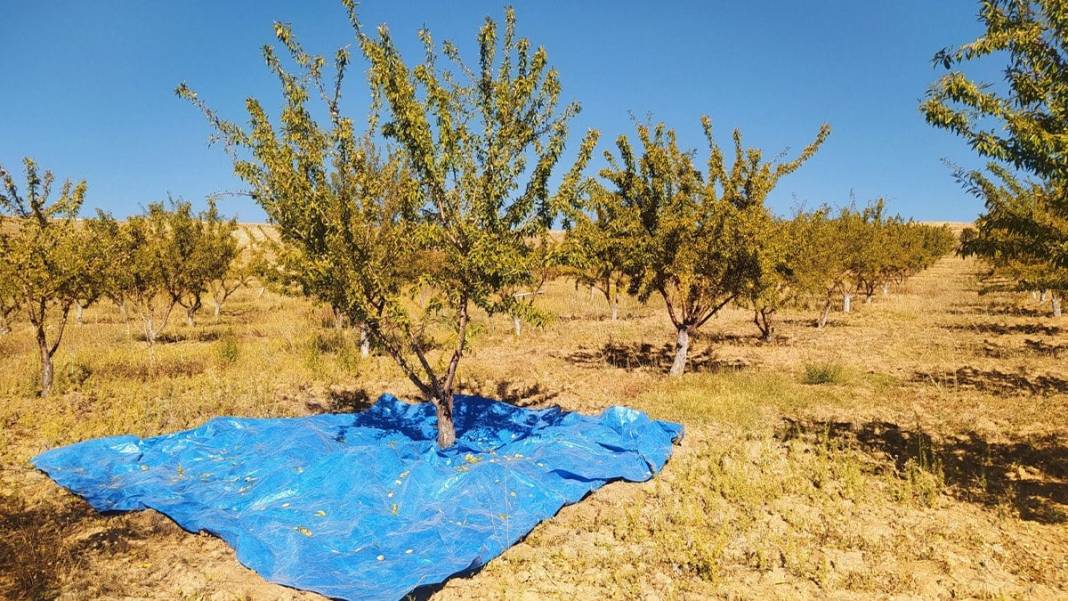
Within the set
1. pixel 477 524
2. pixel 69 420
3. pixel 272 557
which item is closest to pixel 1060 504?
pixel 477 524

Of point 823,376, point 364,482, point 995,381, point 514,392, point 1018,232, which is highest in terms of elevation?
point 1018,232

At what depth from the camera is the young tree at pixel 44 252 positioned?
11820 millimetres

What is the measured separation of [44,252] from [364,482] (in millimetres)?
10414

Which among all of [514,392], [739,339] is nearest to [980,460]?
[514,392]

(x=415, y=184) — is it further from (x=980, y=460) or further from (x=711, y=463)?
(x=980, y=460)

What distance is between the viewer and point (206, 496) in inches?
297

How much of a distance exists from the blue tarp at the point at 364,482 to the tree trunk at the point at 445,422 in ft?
0.66

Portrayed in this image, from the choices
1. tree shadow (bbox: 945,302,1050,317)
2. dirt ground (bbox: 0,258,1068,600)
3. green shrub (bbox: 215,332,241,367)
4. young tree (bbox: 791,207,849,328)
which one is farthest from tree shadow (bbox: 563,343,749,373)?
tree shadow (bbox: 945,302,1050,317)

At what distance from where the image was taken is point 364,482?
307 inches

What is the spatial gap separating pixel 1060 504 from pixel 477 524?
8.21 m

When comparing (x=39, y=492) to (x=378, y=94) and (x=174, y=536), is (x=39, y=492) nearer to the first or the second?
(x=174, y=536)

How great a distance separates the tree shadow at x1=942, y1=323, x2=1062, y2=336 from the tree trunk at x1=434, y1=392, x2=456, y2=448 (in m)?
24.1

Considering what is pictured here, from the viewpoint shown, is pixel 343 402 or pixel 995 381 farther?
pixel 995 381

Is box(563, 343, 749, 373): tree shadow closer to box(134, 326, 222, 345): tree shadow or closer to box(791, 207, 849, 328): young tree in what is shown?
box(791, 207, 849, 328): young tree
